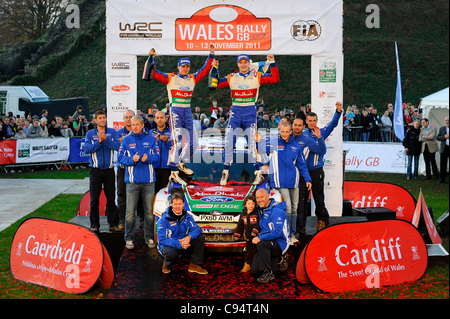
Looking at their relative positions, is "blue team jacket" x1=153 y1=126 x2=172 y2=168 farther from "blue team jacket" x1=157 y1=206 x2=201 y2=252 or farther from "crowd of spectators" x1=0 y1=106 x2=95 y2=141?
"crowd of spectators" x1=0 y1=106 x2=95 y2=141

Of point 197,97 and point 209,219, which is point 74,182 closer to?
point 209,219

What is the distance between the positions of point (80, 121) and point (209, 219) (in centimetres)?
1498

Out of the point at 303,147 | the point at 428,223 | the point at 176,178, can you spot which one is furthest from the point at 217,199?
the point at 428,223

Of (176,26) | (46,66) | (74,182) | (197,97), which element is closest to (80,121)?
(74,182)

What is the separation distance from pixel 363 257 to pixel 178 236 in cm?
259

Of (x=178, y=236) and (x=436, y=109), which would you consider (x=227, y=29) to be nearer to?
(x=178, y=236)

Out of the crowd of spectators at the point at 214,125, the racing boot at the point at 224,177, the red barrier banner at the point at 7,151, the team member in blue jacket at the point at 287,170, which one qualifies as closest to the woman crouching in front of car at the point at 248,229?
the team member in blue jacket at the point at 287,170

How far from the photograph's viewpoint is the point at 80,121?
2134cm

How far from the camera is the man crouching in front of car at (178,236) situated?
7.29 meters

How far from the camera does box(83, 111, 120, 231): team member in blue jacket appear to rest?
28.9 feet

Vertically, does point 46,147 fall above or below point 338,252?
above

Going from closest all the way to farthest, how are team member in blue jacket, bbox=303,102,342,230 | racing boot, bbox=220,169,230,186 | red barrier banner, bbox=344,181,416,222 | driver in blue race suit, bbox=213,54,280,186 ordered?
racing boot, bbox=220,169,230,186
team member in blue jacket, bbox=303,102,342,230
driver in blue race suit, bbox=213,54,280,186
red barrier banner, bbox=344,181,416,222

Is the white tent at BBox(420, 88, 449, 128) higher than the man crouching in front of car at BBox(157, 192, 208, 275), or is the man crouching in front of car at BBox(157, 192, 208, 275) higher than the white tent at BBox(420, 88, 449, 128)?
the white tent at BBox(420, 88, 449, 128)

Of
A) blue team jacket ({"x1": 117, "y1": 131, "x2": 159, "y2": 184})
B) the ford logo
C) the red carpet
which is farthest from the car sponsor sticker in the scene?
blue team jacket ({"x1": 117, "y1": 131, "x2": 159, "y2": 184})
